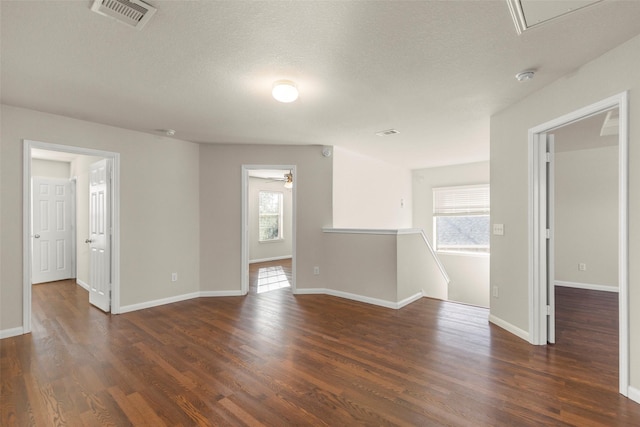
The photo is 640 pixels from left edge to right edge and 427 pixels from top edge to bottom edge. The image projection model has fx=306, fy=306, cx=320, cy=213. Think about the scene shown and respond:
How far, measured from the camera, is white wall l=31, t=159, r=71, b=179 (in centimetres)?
→ 569

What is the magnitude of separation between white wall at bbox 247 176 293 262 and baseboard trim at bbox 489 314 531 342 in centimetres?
525

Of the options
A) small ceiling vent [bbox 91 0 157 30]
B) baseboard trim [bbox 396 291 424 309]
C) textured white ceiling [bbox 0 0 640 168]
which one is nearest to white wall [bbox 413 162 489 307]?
baseboard trim [bbox 396 291 424 309]

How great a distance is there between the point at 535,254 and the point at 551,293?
0.43 m

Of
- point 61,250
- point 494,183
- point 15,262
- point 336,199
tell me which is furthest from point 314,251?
point 61,250

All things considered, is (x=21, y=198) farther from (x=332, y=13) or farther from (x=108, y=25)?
(x=332, y=13)

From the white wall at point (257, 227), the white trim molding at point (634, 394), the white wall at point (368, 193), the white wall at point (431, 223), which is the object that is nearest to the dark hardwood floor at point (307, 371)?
the white trim molding at point (634, 394)

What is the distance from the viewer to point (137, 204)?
13.6 ft

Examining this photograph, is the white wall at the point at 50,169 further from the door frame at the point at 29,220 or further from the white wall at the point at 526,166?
the white wall at the point at 526,166

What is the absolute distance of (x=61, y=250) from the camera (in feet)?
19.3

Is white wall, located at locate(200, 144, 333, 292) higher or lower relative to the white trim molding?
higher

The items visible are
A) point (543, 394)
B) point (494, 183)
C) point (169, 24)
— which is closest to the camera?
point (169, 24)

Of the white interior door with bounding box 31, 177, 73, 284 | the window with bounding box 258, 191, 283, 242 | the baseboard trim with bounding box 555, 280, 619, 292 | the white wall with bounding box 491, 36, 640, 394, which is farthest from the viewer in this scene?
the window with bounding box 258, 191, 283, 242

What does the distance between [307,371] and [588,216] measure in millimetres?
5470

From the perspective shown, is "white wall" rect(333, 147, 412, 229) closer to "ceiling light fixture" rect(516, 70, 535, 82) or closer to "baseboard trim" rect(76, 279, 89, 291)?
"ceiling light fixture" rect(516, 70, 535, 82)
